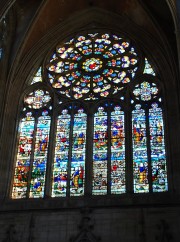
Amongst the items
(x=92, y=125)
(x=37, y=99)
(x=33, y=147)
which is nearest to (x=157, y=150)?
(x=92, y=125)

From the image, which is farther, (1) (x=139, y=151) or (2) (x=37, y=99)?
(2) (x=37, y=99)

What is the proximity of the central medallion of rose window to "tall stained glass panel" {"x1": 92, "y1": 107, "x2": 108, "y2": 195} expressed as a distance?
68.0 inches

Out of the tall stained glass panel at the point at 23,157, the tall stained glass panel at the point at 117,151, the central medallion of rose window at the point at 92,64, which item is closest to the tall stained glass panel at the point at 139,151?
the tall stained glass panel at the point at 117,151

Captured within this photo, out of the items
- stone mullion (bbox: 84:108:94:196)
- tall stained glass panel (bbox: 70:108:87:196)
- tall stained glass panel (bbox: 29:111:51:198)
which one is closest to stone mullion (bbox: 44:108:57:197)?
tall stained glass panel (bbox: 29:111:51:198)

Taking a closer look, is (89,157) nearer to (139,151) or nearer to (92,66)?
(139,151)

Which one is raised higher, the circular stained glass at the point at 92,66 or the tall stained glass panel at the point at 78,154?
the circular stained glass at the point at 92,66

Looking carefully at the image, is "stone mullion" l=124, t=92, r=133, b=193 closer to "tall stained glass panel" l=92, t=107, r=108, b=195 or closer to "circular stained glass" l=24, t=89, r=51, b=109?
"tall stained glass panel" l=92, t=107, r=108, b=195

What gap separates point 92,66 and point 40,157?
144 inches

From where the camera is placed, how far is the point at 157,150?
1373 centimetres

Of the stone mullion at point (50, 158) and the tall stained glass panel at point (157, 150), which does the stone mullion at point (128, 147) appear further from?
the stone mullion at point (50, 158)

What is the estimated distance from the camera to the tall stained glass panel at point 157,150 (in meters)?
13.1

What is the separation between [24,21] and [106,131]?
4.82 meters

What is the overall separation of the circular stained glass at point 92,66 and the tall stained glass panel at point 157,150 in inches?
58.5

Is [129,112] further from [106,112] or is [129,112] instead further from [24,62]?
[24,62]
